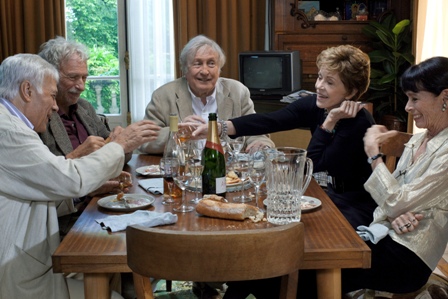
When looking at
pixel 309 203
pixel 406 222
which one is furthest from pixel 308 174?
pixel 406 222

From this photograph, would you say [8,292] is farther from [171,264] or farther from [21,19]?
[21,19]

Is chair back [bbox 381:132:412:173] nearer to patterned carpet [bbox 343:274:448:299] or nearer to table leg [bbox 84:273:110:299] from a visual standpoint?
patterned carpet [bbox 343:274:448:299]

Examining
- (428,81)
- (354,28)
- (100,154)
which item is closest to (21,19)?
(354,28)

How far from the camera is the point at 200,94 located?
129 inches

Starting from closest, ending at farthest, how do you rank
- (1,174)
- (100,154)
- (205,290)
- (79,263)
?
(79,263) → (1,174) → (100,154) → (205,290)

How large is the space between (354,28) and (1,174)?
434cm

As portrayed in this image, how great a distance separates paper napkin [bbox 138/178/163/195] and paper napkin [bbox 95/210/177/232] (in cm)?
33

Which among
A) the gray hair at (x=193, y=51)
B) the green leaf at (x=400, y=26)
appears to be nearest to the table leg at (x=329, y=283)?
the gray hair at (x=193, y=51)

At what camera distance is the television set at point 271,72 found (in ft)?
17.3

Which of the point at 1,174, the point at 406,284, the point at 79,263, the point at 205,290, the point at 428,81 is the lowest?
the point at 205,290

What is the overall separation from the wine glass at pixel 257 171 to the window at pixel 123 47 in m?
3.88

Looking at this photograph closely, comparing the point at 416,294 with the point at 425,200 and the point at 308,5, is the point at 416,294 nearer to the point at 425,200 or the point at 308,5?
the point at 425,200

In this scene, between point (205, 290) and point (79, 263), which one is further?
point (205, 290)

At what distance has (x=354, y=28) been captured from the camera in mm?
5547
